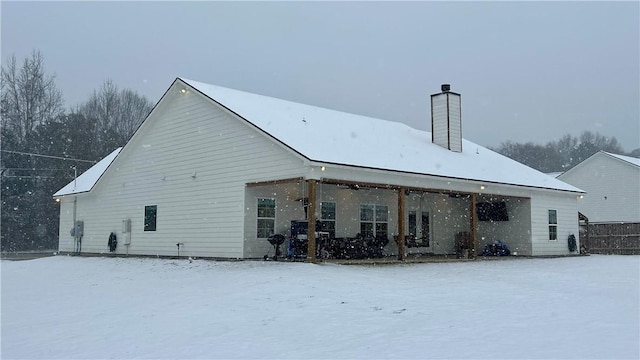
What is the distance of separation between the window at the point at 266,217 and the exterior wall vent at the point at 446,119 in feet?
29.3

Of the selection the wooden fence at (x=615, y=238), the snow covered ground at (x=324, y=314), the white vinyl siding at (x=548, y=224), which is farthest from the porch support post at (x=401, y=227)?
the wooden fence at (x=615, y=238)

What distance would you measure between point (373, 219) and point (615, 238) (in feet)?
49.7

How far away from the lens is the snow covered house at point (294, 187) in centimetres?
1595

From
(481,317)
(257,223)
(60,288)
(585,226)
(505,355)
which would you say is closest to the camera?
(505,355)

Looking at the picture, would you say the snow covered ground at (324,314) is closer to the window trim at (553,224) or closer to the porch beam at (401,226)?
the porch beam at (401,226)

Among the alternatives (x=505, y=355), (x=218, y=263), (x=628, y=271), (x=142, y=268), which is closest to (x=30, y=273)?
(x=142, y=268)

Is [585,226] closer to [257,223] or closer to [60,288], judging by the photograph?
[257,223]

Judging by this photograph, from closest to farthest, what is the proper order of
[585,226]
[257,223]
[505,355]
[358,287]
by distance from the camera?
1. [505,355]
2. [358,287]
3. [257,223]
4. [585,226]

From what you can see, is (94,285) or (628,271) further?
(628,271)

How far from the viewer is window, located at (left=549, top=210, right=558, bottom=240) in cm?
2283

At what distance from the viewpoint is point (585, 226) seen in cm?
2611

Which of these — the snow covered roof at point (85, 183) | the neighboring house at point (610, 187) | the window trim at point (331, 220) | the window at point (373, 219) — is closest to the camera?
the window trim at point (331, 220)

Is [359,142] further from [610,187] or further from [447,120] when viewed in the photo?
[610,187]

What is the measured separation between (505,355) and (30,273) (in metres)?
15.3
